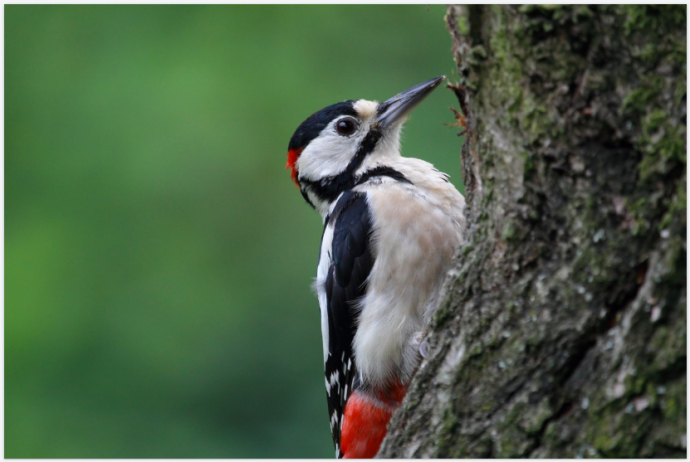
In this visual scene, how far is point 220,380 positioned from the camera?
5.40 m

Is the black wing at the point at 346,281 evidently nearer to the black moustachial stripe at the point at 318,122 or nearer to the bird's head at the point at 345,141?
the bird's head at the point at 345,141

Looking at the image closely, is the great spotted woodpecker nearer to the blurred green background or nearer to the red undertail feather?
the red undertail feather

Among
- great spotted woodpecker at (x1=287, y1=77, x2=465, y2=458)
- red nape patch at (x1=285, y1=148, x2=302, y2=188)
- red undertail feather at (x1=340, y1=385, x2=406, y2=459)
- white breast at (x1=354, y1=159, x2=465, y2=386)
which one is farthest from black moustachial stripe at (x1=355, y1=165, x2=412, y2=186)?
red undertail feather at (x1=340, y1=385, x2=406, y2=459)

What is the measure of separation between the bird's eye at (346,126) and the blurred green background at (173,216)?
4.84 feet

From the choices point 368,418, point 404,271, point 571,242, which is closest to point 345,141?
point 404,271

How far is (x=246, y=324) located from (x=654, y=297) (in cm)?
437

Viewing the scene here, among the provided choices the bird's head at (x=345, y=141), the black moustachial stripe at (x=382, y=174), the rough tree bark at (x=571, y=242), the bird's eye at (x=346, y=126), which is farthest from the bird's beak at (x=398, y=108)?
the rough tree bark at (x=571, y=242)

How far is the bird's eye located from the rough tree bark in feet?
5.01

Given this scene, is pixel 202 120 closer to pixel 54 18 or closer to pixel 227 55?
pixel 227 55

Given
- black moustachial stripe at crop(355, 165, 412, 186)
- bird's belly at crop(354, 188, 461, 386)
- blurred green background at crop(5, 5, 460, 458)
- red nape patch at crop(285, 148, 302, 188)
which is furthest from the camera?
blurred green background at crop(5, 5, 460, 458)

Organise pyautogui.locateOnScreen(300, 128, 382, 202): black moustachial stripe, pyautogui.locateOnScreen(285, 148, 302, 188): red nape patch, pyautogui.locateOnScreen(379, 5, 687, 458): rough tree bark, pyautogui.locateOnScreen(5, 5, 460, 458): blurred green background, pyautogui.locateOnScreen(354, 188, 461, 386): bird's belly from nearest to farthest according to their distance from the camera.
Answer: pyautogui.locateOnScreen(379, 5, 687, 458): rough tree bark < pyautogui.locateOnScreen(354, 188, 461, 386): bird's belly < pyautogui.locateOnScreen(300, 128, 382, 202): black moustachial stripe < pyautogui.locateOnScreen(285, 148, 302, 188): red nape patch < pyautogui.locateOnScreen(5, 5, 460, 458): blurred green background

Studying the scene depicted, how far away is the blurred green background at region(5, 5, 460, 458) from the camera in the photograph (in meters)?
5.11

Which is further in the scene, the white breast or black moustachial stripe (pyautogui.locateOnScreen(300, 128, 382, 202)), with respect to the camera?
black moustachial stripe (pyautogui.locateOnScreen(300, 128, 382, 202))

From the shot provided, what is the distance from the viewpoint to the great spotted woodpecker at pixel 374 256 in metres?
2.69
